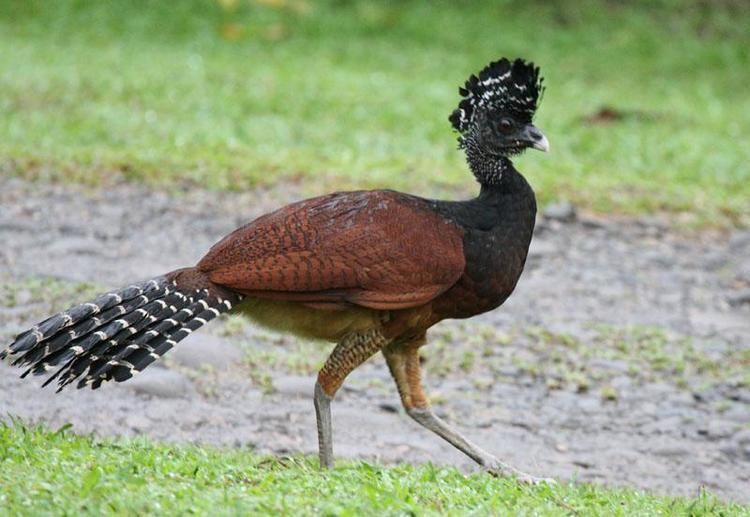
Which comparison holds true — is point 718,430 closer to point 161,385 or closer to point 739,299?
point 739,299

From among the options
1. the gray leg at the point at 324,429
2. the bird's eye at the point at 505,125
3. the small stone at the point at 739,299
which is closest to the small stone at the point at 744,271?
the small stone at the point at 739,299

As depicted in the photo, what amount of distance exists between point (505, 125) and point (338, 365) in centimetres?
142

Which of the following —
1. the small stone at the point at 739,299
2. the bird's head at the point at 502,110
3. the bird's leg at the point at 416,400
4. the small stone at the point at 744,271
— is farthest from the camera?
the small stone at the point at 744,271

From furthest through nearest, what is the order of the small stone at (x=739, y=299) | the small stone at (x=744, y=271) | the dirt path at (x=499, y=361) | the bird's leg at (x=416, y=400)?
the small stone at (x=744, y=271), the small stone at (x=739, y=299), the dirt path at (x=499, y=361), the bird's leg at (x=416, y=400)

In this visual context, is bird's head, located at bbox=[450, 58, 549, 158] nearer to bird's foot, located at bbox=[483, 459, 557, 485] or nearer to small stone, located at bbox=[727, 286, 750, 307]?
bird's foot, located at bbox=[483, 459, 557, 485]

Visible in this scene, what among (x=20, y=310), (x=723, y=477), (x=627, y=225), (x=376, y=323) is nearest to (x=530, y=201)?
(x=376, y=323)

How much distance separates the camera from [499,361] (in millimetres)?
8297

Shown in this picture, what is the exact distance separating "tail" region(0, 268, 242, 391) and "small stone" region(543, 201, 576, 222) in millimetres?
5715

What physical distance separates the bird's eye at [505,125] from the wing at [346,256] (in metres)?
0.67

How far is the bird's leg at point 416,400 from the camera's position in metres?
6.11

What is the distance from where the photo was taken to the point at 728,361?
852cm

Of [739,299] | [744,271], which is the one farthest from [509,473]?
[744,271]

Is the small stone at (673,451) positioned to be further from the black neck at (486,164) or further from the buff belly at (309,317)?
the buff belly at (309,317)

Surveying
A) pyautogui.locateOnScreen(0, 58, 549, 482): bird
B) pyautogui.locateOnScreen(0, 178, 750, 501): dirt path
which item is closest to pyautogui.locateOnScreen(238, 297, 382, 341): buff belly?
pyautogui.locateOnScreen(0, 58, 549, 482): bird
